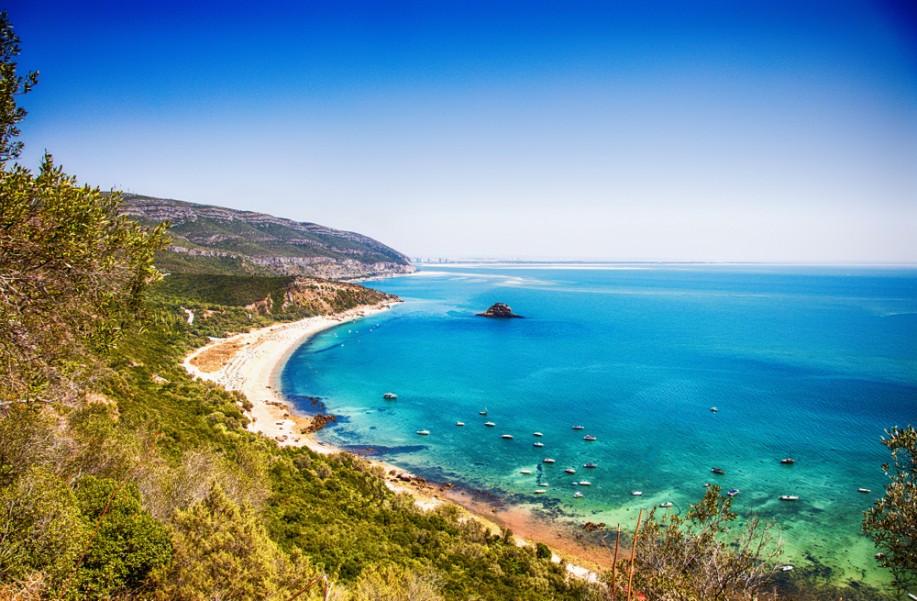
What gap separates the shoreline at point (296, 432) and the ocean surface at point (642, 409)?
2.11 m

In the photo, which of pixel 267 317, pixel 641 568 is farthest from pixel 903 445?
pixel 267 317

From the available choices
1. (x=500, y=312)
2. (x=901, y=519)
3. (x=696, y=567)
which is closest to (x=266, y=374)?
(x=696, y=567)

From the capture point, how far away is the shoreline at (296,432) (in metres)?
28.0

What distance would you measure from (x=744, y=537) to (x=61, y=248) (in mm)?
37076

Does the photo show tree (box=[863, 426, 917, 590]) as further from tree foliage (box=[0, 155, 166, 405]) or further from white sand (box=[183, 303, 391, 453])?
white sand (box=[183, 303, 391, 453])

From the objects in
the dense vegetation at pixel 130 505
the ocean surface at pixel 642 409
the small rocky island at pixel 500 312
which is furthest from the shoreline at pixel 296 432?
the small rocky island at pixel 500 312

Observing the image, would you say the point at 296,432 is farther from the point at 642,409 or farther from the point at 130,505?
the point at 642,409

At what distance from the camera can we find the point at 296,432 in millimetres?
42938

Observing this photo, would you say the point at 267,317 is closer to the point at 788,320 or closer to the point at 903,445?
the point at 903,445

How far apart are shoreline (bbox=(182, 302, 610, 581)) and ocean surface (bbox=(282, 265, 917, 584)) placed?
6.94 feet

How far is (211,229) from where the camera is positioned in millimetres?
196000

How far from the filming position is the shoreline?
28.0 meters

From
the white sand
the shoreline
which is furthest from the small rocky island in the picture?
the shoreline

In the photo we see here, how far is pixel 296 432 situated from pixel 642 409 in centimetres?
4181
